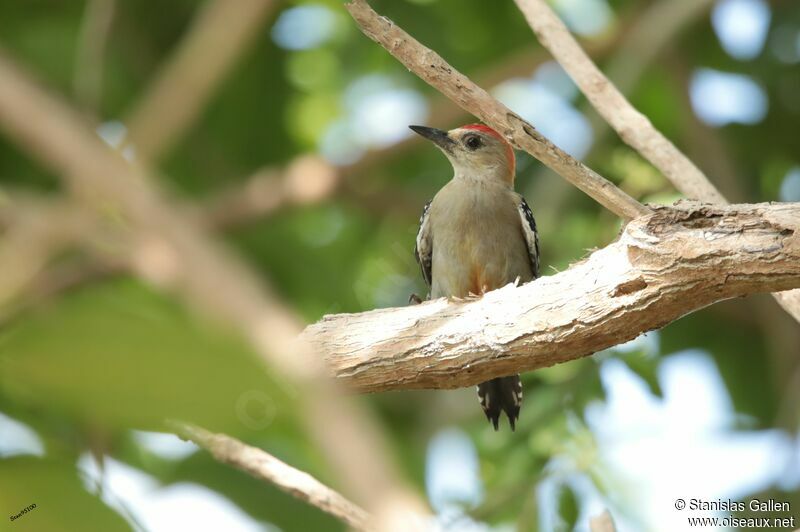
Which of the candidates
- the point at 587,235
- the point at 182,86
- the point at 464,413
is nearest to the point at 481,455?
the point at 464,413

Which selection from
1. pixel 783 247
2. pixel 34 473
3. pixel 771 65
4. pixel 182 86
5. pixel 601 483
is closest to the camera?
pixel 34 473

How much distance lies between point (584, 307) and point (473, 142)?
12.8 ft

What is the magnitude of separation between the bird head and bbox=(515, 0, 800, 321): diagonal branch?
2219 millimetres

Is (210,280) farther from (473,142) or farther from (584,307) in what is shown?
(473,142)

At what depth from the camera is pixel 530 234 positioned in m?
7.19

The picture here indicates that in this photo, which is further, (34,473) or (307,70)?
(307,70)

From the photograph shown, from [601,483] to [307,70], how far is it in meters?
6.90

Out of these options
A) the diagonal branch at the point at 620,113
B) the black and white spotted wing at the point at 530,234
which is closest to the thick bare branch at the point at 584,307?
the diagonal branch at the point at 620,113

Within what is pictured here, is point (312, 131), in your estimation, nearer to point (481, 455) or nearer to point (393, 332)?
point (481, 455)

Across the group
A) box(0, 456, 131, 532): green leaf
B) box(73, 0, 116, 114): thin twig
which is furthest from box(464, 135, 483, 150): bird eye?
box(0, 456, 131, 532): green leaf

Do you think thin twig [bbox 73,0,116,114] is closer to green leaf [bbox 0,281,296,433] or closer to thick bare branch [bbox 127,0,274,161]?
thick bare branch [bbox 127,0,274,161]

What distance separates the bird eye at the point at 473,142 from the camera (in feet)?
25.8

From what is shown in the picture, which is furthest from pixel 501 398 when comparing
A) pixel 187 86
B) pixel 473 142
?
pixel 187 86

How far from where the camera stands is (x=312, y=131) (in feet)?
40.4
